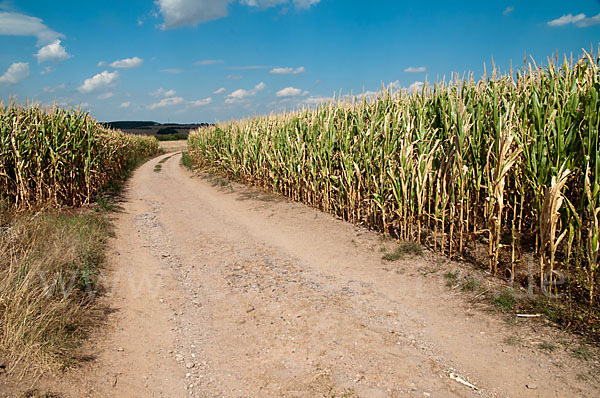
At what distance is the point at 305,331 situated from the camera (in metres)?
4.26

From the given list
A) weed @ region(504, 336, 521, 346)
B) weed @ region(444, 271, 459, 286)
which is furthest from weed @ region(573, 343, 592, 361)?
weed @ region(444, 271, 459, 286)

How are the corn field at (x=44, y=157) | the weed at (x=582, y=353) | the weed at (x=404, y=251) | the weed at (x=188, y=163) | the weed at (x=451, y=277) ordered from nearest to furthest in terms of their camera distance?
the weed at (x=582, y=353) → the weed at (x=451, y=277) → the weed at (x=404, y=251) → the corn field at (x=44, y=157) → the weed at (x=188, y=163)

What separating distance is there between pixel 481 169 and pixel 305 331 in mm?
3450

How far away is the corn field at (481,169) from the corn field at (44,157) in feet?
17.9

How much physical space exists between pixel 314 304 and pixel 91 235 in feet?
14.5

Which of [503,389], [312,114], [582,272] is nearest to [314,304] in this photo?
[503,389]

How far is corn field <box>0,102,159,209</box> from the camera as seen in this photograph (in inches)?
340

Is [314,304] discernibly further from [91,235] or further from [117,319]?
[91,235]

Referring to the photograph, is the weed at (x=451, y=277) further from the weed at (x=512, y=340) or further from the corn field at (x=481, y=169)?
the weed at (x=512, y=340)

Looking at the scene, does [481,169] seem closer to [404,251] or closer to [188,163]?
[404,251]

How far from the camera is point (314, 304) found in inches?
193

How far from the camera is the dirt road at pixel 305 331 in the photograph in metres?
3.36

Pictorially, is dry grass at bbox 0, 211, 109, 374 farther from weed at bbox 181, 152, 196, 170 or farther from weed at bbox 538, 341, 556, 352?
weed at bbox 181, 152, 196, 170

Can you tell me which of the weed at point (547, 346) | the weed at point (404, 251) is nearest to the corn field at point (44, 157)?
the weed at point (404, 251)
